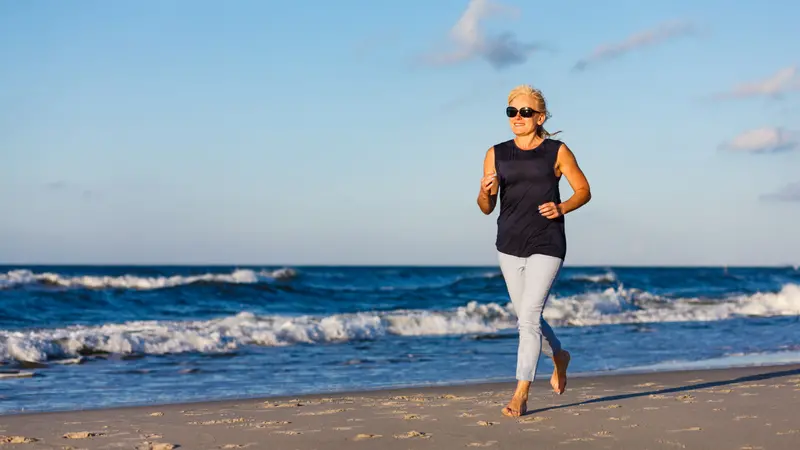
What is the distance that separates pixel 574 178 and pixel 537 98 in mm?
514

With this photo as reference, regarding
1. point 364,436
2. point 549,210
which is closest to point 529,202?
point 549,210

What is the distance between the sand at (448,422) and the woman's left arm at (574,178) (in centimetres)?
126

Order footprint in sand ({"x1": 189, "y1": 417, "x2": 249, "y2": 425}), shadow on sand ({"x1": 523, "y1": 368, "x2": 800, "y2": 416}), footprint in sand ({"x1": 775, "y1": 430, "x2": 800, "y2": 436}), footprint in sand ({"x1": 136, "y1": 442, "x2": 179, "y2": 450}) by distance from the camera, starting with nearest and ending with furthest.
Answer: footprint in sand ({"x1": 136, "y1": 442, "x2": 179, "y2": 450}), footprint in sand ({"x1": 775, "y1": 430, "x2": 800, "y2": 436}), footprint in sand ({"x1": 189, "y1": 417, "x2": 249, "y2": 425}), shadow on sand ({"x1": 523, "y1": 368, "x2": 800, "y2": 416})

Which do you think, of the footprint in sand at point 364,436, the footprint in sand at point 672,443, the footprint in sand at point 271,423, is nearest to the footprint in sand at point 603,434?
the footprint in sand at point 672,443

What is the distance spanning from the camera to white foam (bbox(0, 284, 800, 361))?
11.6 meters

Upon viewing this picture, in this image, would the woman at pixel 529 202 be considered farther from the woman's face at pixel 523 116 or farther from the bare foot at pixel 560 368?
the bare foot at pixel 560 368

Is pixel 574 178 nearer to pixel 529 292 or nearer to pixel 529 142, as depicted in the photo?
pixel 529 142

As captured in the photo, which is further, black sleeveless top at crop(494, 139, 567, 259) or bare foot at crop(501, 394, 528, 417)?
bare foot at crop(501, 394, 528, 417)

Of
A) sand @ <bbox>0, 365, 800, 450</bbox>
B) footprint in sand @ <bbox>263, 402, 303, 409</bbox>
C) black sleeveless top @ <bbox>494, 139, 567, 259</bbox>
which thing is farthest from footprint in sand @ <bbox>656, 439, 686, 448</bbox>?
footprint in sand @ <bbox>263, 402, 303, 409</bbox>

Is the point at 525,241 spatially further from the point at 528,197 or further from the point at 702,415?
the point at 702,415

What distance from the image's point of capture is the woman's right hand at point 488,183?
5.23m

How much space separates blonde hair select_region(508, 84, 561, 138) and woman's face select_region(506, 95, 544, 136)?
2cm

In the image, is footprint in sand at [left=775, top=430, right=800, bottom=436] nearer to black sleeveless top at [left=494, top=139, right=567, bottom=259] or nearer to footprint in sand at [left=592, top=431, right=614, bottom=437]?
footprint in sand at [left=592, top=431, right=614, bottom=437]

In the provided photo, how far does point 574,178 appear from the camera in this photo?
208 inches
